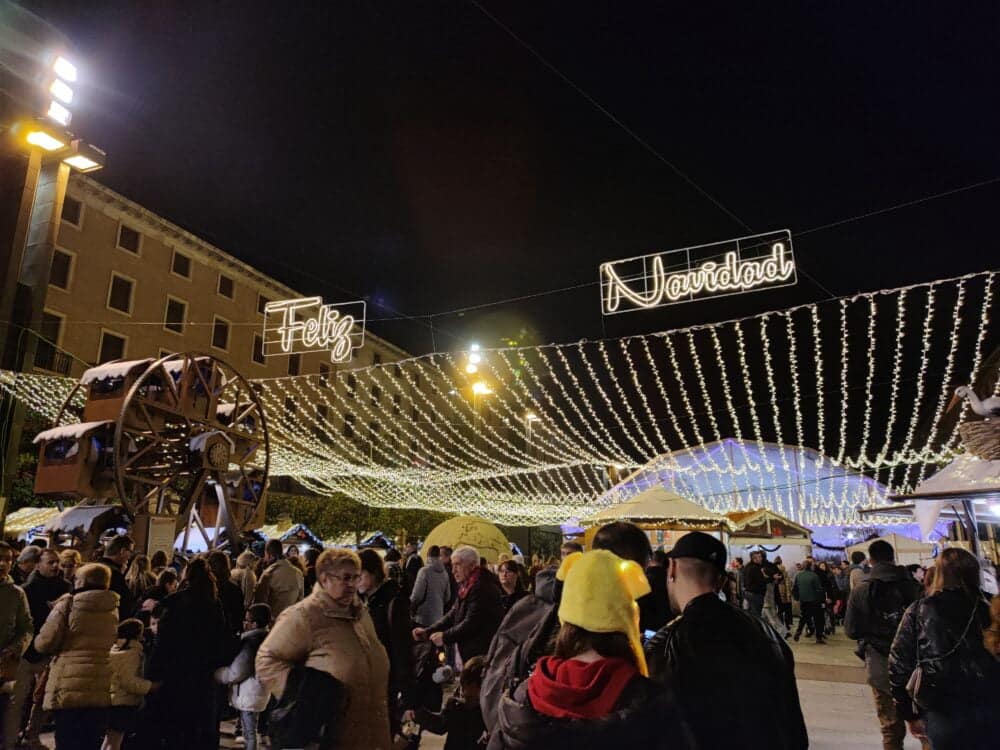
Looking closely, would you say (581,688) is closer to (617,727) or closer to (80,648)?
(617,727)

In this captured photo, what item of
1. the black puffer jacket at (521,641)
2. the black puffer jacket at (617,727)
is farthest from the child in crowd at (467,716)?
the black puffer jacket at (617,727)

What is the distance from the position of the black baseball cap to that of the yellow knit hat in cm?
53

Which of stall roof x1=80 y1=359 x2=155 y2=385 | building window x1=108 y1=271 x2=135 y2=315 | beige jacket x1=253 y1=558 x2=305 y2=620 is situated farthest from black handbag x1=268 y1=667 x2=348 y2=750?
building window x1=108 y1=271 x2=135 y2=315

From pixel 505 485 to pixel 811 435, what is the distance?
627 inches

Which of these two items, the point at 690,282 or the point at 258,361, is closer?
the point at 690,282

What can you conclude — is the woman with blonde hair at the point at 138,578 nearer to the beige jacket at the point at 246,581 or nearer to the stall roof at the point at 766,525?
the beige jacket at the point at 246,581

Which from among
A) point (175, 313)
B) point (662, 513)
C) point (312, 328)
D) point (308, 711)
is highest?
point (175, 313)

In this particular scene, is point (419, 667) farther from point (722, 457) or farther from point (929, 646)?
point (722, 457)

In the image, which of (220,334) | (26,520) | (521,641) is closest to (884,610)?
(521,641)

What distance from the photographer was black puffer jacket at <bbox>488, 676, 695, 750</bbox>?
1.75 metres

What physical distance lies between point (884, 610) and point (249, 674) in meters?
4.68

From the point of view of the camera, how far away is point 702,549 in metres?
2.48

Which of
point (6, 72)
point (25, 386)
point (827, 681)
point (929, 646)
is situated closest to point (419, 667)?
point (929, 646)

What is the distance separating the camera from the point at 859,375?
28328 mm
